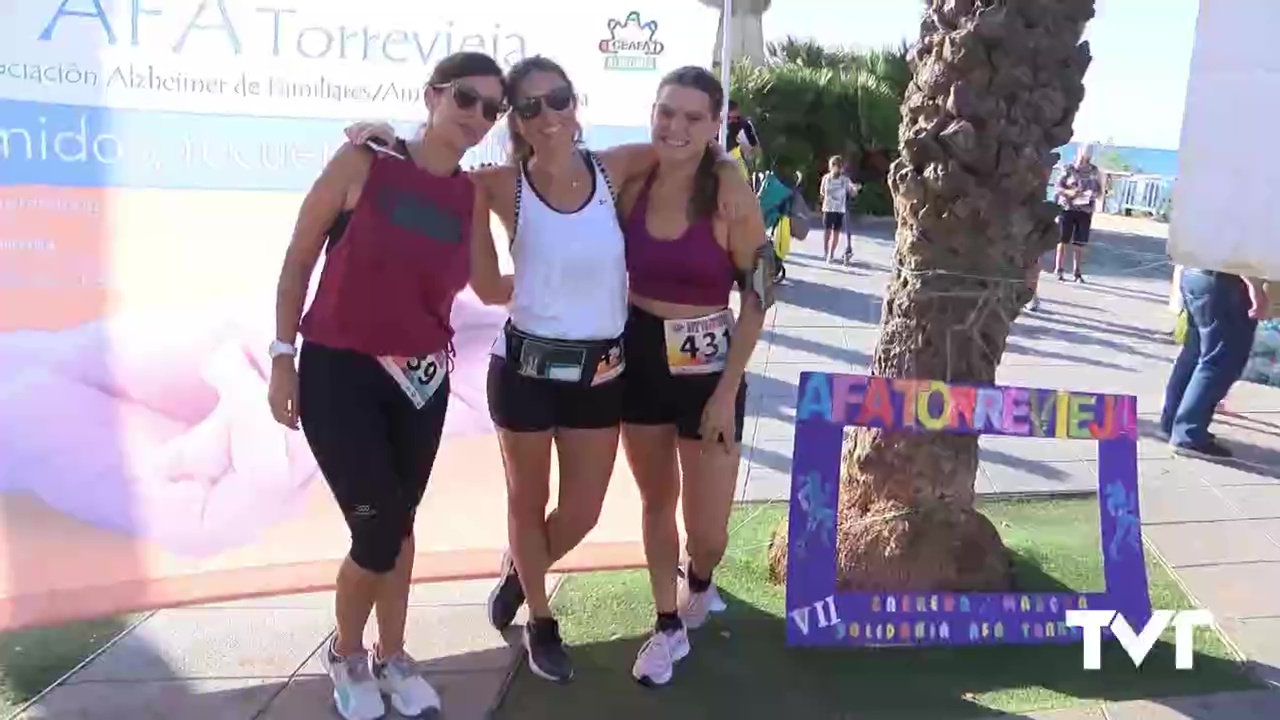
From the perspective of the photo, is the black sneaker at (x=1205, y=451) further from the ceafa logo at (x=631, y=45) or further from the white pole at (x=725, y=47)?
the ceafa logo at (x=631, y=45)

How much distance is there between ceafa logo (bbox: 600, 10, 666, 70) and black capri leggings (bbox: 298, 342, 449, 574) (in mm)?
1399

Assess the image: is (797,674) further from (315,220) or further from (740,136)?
(740,136)

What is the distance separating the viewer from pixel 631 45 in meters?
3.67

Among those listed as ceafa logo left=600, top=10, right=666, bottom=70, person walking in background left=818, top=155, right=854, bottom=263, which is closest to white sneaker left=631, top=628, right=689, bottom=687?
ceafa logo left=600, top=10, right=666, bottom=70

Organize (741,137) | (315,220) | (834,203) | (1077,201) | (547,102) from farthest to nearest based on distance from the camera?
(834,203)
(1077,201)
(741,137)
(547,102)
(315,220)

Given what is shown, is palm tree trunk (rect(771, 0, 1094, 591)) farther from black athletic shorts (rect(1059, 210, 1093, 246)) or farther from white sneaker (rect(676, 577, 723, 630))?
black athletic shorts (rect(1059, 210, 1093, 246))

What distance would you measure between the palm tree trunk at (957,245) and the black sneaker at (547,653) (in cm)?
103

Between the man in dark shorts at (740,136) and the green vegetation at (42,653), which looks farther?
the man in dark shorts at (740,136)

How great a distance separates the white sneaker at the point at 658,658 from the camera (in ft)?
11.0

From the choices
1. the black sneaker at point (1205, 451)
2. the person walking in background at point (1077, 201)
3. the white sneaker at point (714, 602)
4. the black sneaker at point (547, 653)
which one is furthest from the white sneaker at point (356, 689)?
→ the person walking in background at point (1077, 201)

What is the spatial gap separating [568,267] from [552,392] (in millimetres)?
356

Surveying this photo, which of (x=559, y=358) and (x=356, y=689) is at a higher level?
(x=559, y=358)

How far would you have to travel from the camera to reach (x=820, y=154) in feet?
68.8

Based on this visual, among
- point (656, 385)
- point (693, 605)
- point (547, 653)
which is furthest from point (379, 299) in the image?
point (693, 605)
